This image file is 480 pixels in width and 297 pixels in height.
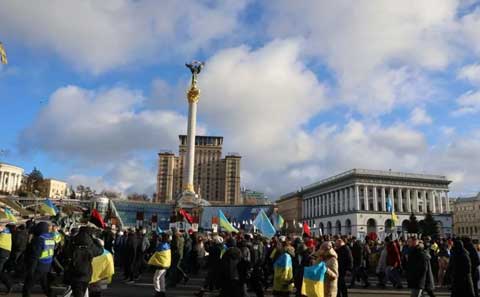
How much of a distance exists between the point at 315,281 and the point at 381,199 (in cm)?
9327

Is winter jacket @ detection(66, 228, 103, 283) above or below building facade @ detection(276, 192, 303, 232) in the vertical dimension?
below

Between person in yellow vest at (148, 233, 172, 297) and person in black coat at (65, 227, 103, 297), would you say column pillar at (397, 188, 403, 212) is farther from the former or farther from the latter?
person in black coat at (65, 227, 103, 297)

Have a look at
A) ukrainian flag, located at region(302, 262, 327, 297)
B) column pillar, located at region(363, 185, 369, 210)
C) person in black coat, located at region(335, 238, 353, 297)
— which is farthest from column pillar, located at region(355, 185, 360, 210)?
ukrainian flag, located at region(302, 262, 327, 297)

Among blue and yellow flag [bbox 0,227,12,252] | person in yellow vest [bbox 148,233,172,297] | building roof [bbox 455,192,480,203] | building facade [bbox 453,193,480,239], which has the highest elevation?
building roof [bbox 455,192,480,203]

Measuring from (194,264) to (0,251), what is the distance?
31.5ft

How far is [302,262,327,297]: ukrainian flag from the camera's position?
7.32 meters

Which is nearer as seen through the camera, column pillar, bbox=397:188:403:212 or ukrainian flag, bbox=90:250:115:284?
ukrainian flag, bbox=90:250:115:284

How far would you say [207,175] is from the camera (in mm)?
159250

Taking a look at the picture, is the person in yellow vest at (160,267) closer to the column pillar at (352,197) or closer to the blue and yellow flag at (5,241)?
the blue and yellow flag at (5,241)

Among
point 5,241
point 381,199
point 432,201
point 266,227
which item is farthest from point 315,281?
point 432,201

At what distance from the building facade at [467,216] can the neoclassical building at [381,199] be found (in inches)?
1063

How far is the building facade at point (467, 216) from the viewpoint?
120m

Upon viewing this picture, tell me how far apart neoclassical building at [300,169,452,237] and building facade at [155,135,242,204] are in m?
56.8

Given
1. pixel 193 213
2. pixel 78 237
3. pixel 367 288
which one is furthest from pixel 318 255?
pixel 193 213
